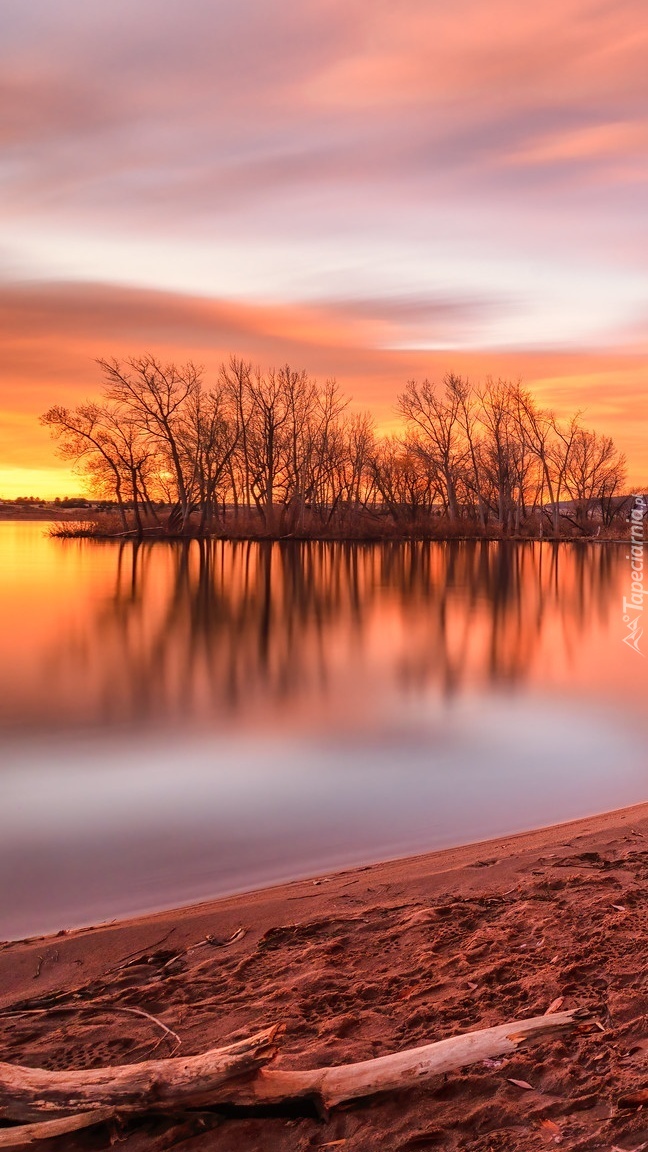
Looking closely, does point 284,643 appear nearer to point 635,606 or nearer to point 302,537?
point 635,606

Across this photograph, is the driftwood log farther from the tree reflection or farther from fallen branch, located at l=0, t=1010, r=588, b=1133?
the tree reflection

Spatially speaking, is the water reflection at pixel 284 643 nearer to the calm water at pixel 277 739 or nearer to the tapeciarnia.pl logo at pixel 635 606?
the calm water at pixel 277 739

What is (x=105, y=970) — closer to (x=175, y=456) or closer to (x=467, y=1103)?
(x=467, y=1103)

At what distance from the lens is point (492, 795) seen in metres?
6.37

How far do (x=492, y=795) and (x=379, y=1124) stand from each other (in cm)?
399

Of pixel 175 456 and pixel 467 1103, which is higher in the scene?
pixel 175 456

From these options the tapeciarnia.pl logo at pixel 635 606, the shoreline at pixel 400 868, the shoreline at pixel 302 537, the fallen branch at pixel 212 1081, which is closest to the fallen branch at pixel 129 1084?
the fallen branch at pixel 212 1081

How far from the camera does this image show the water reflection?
973 cm

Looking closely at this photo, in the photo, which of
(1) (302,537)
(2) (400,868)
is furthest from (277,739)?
(1) (302,537)

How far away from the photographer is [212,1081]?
2580 millimetres

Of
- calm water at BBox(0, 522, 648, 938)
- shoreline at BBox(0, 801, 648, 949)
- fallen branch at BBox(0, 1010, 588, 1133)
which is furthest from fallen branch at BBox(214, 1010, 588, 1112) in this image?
calm water at BBox(0, 522, 648, 938)

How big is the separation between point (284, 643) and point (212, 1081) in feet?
37.7

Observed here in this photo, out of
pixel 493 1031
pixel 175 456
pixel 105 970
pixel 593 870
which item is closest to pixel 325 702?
pixel 593 870

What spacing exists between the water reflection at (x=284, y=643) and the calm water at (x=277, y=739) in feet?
0.19
